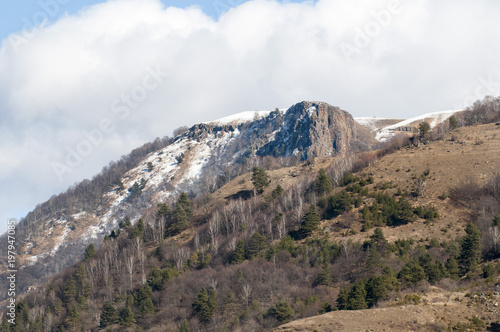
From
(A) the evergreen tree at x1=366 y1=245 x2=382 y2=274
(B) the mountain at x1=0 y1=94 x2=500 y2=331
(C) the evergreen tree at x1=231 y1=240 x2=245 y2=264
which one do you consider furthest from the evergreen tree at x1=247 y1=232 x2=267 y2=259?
(A) the evergreen tree at x1=366 y1=245 x2=382 y2=274

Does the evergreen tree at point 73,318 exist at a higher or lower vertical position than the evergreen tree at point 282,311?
lower

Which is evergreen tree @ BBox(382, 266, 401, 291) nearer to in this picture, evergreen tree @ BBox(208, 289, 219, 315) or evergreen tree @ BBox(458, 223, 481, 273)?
evergreen tree @ BBox(458, 223, 481, 273)

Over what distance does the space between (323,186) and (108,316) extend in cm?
4779

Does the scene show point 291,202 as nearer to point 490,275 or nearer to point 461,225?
point 461,225

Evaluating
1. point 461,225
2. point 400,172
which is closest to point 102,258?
point 400,172

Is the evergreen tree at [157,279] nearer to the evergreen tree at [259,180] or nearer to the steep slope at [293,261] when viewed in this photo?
the steep slope at [293,261]

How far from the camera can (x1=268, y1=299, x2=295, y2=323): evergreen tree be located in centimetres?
→ 5744

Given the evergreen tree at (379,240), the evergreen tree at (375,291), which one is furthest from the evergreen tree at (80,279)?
the evergreen tree at (375,291)

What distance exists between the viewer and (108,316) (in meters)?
75.9

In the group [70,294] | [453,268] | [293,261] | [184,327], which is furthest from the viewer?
[70,294]

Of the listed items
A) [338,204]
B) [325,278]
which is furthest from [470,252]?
[338,204]

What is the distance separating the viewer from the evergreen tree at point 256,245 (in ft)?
276

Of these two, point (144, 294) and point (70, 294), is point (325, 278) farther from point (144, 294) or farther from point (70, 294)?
point (70, 294)

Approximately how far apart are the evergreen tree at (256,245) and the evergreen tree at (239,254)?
1166 mm
